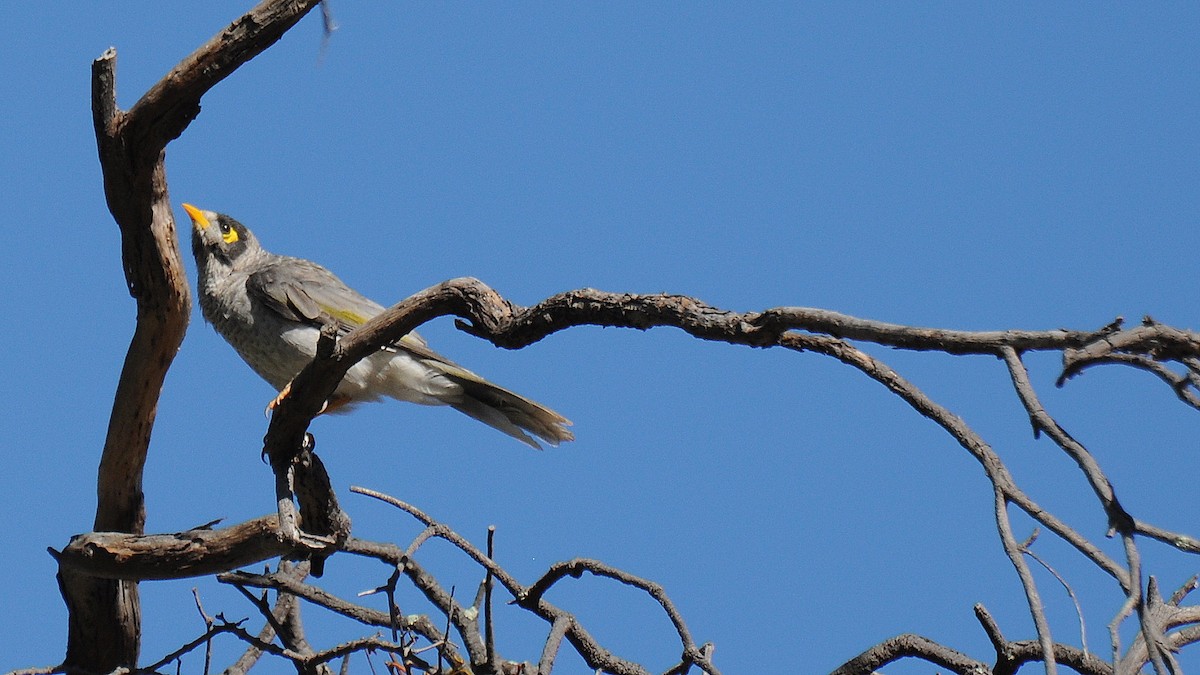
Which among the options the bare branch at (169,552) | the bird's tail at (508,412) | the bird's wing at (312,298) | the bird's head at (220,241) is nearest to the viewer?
the bare branch at (169,552)

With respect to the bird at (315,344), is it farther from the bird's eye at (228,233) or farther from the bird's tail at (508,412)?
the bird's eye at (228,233)

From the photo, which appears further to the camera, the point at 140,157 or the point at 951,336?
the point at 140,157

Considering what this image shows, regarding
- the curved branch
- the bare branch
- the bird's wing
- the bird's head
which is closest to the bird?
the bird's wing

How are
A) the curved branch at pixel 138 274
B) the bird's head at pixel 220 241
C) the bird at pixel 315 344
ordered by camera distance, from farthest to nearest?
the bird's head at pixel 220 241 → the bird at pixel 315 344 → the curved branch at pixel 138 274

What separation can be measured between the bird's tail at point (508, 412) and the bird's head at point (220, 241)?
1550 millimetres

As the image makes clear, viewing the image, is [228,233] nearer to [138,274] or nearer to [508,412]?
[508,412]

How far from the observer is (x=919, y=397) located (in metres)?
2.88

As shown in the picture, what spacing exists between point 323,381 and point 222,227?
3.02 meters

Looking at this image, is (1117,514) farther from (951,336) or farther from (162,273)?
(162,273)

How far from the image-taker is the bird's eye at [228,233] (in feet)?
22.4

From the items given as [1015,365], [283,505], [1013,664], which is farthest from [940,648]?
[283,505]

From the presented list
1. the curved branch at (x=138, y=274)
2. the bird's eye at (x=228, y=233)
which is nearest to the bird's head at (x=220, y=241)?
the bird's eye at (x=228, y=233)

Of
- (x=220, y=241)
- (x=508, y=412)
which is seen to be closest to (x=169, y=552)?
(x=508, y=412)

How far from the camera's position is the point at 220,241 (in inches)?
269
